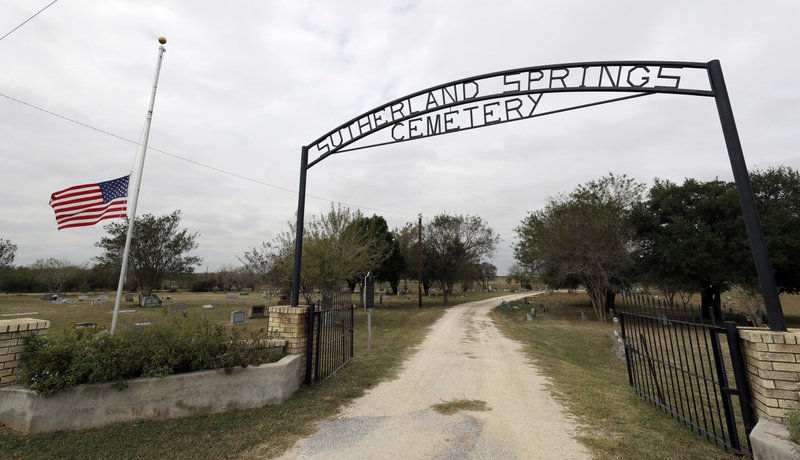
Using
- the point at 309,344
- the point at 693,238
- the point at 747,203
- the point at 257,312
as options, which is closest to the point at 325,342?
the point at 309,344

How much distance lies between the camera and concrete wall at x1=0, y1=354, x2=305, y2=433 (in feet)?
14.1

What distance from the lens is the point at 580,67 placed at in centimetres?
537

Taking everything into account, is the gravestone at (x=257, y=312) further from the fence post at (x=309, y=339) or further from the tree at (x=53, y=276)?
the tree at (x=53, y=276)

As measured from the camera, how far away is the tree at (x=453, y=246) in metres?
37.3

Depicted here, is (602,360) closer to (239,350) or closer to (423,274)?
(239,350)

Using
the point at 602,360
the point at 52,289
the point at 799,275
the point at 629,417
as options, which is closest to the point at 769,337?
the point at 629,417

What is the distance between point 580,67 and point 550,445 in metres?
5.39

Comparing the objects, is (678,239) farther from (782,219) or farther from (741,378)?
(741,378)

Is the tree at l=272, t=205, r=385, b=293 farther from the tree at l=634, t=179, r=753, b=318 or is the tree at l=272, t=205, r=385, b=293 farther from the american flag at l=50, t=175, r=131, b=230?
the tree at l=634, t=179, r=753, b=318

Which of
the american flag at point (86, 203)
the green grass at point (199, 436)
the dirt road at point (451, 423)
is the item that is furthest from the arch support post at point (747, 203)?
the american flag at point (86, 203)

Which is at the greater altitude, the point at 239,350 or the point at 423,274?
the point at 423,274

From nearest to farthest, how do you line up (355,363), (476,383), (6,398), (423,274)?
1. (6,398)
2. (476,383)
3. (355,363)
4. (423,274)

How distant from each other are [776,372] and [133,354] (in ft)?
25.5

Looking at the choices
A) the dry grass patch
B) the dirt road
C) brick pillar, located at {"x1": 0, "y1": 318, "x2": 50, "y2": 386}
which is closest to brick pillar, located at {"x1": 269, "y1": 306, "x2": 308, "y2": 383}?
the dirt road
